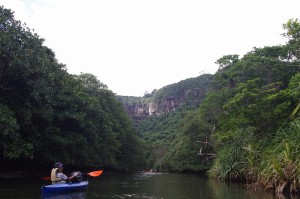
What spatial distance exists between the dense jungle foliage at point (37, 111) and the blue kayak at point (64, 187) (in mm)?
4752

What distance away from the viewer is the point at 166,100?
351 ft

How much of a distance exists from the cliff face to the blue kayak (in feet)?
242

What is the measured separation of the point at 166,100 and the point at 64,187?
3726 inches

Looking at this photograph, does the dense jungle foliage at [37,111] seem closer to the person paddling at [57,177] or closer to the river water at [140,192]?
the river water at [140,192]

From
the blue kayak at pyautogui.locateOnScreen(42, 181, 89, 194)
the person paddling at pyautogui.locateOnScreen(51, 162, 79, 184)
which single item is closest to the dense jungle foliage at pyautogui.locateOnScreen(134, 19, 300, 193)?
the blue kayak at pyautogui.locateOnScreen(42, 181, 89, 194)

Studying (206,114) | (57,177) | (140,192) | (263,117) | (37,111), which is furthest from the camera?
(206,114)

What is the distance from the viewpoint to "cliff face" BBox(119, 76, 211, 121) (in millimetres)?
92875

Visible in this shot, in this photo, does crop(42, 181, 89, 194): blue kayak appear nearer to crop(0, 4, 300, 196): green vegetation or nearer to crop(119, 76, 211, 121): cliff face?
crop(0, 4, 300, 196): green vegetation

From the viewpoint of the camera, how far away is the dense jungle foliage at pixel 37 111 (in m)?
17.1

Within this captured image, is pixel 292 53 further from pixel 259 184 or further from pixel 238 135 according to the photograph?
pixel 259 184

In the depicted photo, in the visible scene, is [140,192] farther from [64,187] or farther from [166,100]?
[166,100]

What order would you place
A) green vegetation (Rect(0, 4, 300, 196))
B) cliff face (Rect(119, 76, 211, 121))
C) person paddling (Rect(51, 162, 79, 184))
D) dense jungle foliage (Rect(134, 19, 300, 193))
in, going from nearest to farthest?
1. person paddling (Rect(51, 162, 79, 184))
2. dense jungle foliage (Rect(134, 19, 300, 193))
3. green vegetation (Rect(0, 4, 300, 196))
4. cliff face (Rect(119, 76, 211, 121))

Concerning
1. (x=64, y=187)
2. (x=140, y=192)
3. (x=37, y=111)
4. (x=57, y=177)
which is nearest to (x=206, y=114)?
(x=37, y=111)

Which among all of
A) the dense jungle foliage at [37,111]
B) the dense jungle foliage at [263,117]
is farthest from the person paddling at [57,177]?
the dense jungle foliage at [263,117]
